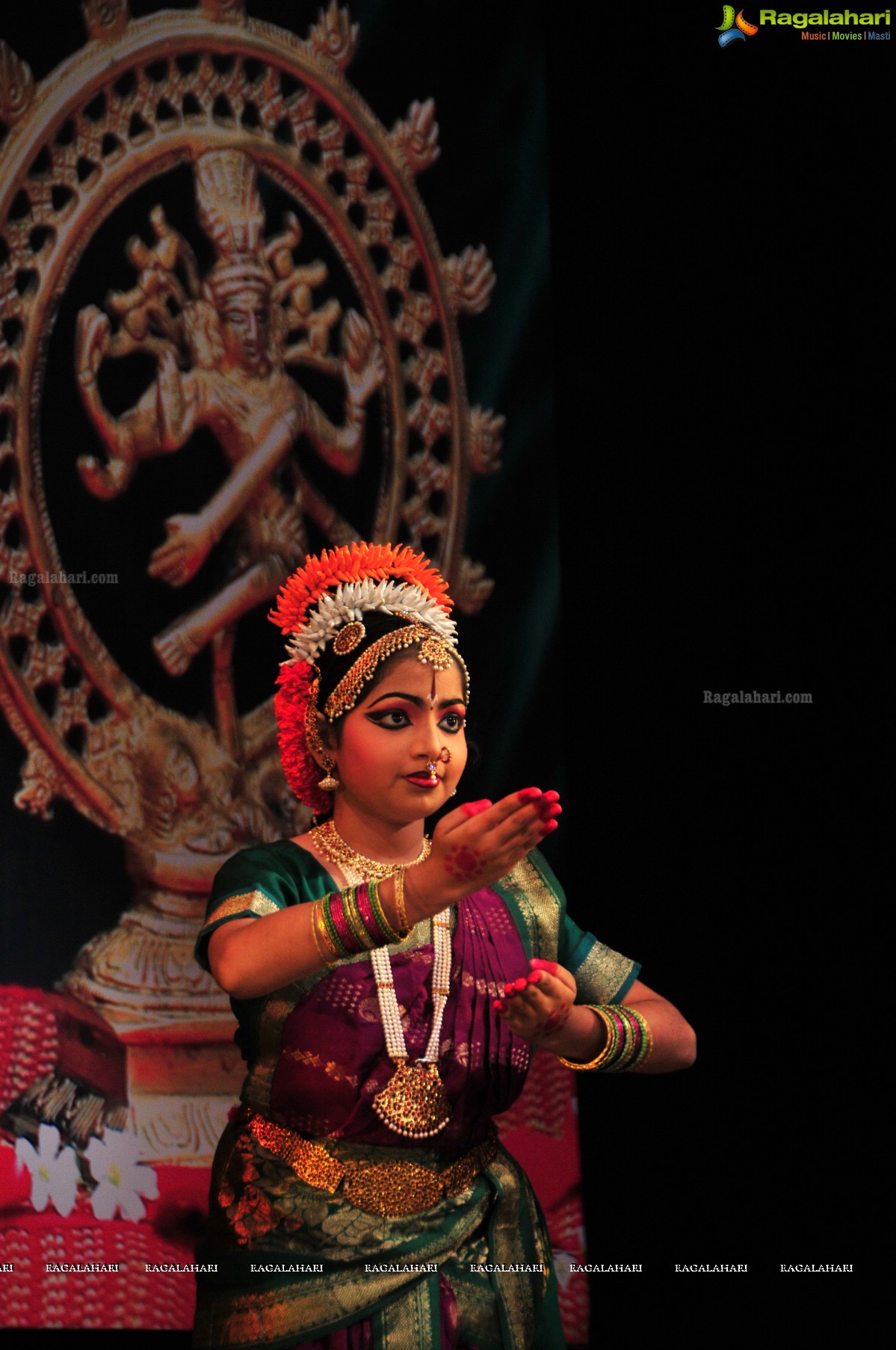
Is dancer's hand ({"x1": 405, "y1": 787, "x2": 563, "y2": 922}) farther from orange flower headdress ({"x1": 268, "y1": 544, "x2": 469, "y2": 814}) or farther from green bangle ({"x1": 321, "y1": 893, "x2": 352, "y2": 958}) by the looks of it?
orange flower headdress ({"x1": 268, "y1": 544, "x2": 469, "y2": 814})

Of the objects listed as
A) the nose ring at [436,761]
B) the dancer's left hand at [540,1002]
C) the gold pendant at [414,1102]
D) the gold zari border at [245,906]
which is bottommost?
the gold pendant at [414,1102]

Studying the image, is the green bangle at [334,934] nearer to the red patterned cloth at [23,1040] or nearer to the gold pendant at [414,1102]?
the gold pendant at [414,1102]

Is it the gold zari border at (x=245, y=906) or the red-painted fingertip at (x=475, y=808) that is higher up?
the red-painted fingertip at (x=475, y=808)

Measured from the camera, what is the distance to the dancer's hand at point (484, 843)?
5.02 ft

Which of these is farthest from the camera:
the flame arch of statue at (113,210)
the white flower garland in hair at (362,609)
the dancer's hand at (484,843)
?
the flame arch of statue at (113,210)

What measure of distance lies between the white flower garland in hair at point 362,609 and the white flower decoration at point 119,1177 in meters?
1.04

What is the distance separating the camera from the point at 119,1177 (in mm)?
2445

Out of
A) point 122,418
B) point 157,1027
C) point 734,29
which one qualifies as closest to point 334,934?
point 157,1027

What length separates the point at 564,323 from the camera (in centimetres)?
251

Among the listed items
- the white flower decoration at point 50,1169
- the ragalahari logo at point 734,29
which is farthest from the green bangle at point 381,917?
the ragalahari logo at point 734,29

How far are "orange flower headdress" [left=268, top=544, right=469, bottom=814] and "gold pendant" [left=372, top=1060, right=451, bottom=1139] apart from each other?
414mm

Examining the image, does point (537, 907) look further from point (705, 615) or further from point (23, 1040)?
point (23, 1040)

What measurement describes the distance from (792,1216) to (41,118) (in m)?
2.34

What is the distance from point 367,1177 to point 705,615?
1.15 metres
